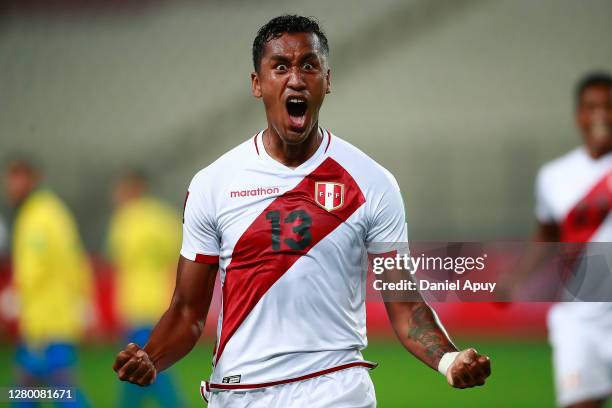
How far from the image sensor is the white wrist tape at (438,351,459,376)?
2.78 meters

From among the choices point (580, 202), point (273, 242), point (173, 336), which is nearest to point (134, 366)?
point (173, 336)

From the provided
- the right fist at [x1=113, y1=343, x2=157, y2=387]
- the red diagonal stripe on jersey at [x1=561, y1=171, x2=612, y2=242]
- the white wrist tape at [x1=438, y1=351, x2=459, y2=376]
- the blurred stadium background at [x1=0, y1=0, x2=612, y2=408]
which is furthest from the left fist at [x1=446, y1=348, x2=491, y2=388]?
the blurred stadium background at [x1=0, y1=0, x2=612, y2=408]

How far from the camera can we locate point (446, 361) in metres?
2.81

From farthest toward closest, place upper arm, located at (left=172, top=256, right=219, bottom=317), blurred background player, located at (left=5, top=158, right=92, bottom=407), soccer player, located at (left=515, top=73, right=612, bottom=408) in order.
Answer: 1. blurred background player, located at (left=5, top=158, right=92, bottom=407)
2. soccer player, located at (left=515, top=73, right=612, bottom=408)
3. upper arm, located at (left=172, top=256, right=219, bottom=317)

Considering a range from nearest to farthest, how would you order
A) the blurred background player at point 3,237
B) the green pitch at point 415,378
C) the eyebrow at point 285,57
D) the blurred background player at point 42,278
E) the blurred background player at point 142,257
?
the eyebrow at point 285,57, the blurred background player at point 42,278, the blurred background player at point 142,257, the green pitch at point 415,378, the blurred background player at point 3,237

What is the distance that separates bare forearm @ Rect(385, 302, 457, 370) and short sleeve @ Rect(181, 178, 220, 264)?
1.80ft

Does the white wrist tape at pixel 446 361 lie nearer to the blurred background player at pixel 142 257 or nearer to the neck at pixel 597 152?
the neck at pixel 597 152

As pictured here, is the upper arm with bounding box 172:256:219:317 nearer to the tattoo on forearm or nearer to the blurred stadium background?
the tattoo on forearm

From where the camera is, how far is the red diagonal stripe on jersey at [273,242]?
3.05 meters

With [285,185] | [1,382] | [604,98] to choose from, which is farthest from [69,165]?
[285,185]

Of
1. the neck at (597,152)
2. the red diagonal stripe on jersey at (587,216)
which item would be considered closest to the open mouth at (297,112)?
the red diagonal stripe on jersey at (587,216)

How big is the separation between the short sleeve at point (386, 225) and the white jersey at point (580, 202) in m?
1.77

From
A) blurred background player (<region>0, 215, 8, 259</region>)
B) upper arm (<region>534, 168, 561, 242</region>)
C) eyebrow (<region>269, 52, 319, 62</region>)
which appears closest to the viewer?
eyebrow (<region>269, 52, 319, 62</region>)

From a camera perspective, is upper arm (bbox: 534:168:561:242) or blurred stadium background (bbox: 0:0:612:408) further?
blurred stadium background (bbox: 0:0:612:408)
